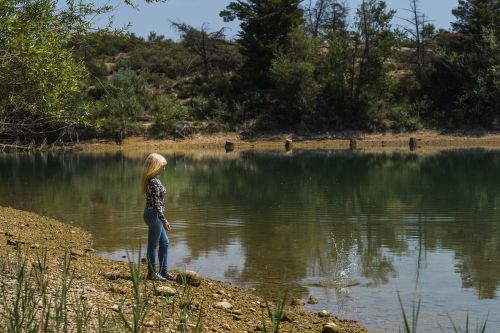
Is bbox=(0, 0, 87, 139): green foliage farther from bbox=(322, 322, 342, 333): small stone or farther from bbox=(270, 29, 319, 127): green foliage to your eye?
bbox=(270, 29, 319, 127): green foliage

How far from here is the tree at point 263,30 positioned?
58281mm

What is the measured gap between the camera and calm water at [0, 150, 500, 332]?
10047 millimetres

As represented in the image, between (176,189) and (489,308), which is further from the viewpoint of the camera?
(176,189)

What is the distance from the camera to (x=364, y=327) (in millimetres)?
8281

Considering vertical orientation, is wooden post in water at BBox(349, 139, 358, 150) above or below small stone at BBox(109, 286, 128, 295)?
above

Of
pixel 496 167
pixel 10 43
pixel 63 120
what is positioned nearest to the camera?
pixel 10 43

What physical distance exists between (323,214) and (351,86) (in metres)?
40.5

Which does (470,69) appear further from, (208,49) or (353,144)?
(208,49)

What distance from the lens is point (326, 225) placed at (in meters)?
16.3

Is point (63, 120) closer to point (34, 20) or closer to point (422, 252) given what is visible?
point (34, 20)

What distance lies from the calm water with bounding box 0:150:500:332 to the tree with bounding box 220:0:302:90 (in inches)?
1020

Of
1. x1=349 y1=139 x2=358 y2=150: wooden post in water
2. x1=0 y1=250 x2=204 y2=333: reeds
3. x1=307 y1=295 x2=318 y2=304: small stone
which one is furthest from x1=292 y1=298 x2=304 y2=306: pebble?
x1=349 y1=139 x2=358 y2=150: wooden post in water

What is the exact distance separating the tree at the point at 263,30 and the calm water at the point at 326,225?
85.0ft

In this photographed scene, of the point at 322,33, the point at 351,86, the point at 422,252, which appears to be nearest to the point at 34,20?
the point at 422,252
